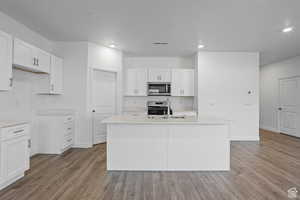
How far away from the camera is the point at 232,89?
5.32 metres

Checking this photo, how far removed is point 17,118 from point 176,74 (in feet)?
14.0

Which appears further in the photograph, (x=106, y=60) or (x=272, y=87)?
(x=272, y=87)

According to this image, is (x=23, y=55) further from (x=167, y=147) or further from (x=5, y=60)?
(x=167, y=147)

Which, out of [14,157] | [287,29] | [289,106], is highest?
[287,29]

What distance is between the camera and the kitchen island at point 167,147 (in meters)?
3.05

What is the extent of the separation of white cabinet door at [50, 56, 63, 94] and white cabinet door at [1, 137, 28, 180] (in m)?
1.66

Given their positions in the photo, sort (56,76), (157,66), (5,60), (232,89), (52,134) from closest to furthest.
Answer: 1. (5,60)
2. (52,134)
3. (56,76)
4. (232,89)
5. (157,66)

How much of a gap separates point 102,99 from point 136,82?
49.1 inches

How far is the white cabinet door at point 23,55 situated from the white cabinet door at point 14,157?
4.22ft

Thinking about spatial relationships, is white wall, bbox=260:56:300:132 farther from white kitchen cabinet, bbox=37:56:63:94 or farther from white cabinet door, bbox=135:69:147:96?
white kitchen cabinet, bbox=37:56:63:94

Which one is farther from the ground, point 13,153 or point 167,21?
point 167,21

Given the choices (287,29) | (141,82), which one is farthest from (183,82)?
(287,29)

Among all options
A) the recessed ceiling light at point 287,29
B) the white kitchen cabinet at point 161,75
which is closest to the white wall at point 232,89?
the white kitchen cabinet at point 161,75

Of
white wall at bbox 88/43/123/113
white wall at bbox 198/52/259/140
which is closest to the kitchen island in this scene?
white wall at bbox 88/43/123/113
